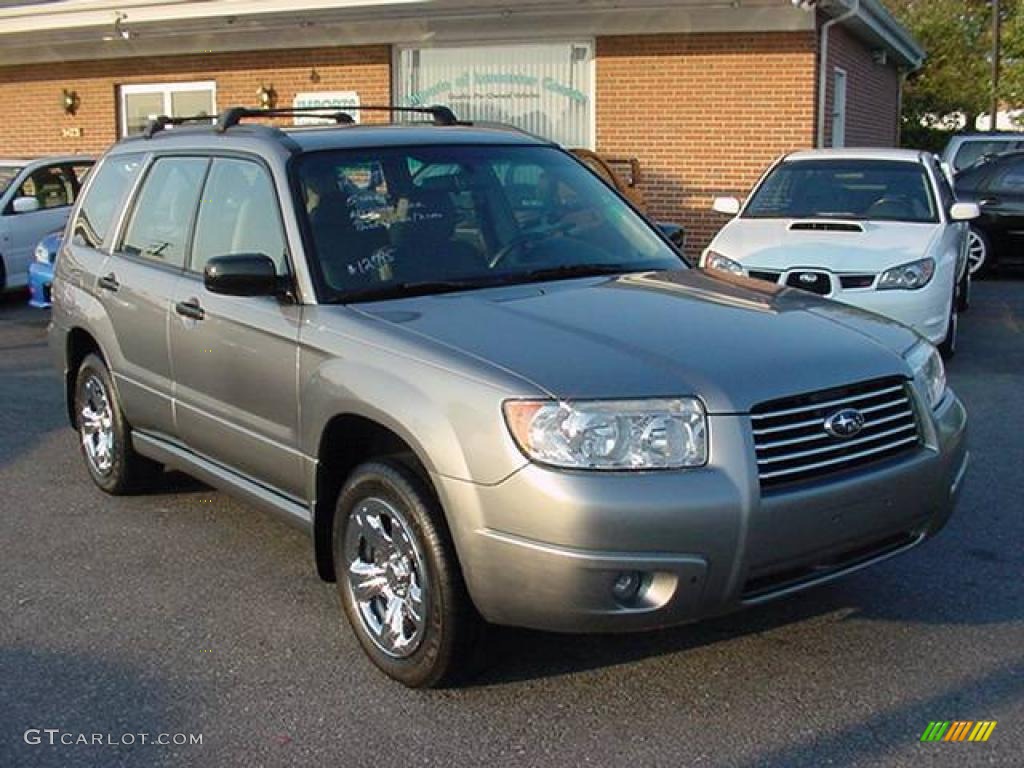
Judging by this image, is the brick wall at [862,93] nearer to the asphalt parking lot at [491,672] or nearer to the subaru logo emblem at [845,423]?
the asphalt parking lot at [491,672]

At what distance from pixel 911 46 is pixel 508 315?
1733 cm

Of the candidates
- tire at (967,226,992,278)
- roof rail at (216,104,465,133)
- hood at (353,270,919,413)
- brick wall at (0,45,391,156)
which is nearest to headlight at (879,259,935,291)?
roof rail at (216,104,465,133)

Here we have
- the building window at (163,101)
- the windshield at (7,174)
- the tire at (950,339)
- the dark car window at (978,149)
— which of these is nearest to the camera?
the tire at (950,339)

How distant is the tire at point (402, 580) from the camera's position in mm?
3607

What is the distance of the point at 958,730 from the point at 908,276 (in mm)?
5498

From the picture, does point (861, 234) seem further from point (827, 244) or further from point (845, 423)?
point (845, 423)

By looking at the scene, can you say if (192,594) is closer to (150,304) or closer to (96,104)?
(150,304)

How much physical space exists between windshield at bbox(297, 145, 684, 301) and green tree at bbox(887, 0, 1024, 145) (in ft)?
93.8

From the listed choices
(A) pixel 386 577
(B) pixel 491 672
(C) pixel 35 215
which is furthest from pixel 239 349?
(C) pixel 35 215

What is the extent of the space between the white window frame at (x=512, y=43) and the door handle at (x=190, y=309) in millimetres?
10473

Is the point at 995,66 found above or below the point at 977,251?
above

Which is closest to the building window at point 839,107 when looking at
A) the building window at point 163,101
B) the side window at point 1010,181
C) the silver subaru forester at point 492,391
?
the side window at point 1010,181

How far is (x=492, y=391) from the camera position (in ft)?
11.2

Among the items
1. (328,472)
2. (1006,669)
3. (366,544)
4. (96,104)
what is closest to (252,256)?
(328,472)
